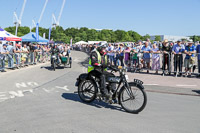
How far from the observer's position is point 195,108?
19.4ft

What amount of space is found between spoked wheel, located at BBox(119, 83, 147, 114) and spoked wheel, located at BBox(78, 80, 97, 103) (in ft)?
2.88

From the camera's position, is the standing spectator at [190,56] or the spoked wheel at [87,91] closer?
the spoked wheel at [87,91]

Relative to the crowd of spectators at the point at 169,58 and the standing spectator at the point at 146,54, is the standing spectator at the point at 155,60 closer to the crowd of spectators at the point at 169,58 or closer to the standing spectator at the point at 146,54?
the crowd of spectators at the point at 169,58

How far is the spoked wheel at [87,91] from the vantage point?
240 inches

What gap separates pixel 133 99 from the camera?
→ 5.40 metres

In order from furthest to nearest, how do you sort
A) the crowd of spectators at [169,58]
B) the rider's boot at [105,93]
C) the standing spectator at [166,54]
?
the standing spectator at [166,54]
the crowd of spectators at [169,58]
the rider's boot at [105,93]

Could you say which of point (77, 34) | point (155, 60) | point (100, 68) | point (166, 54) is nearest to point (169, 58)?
point (166, 54)

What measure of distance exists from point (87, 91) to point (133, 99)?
1.49 m

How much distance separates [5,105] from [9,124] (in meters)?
1.59

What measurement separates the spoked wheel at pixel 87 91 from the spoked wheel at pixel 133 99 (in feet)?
2.88

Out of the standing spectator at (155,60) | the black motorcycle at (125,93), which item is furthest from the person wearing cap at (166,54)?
the black motorcycle at (125,93)

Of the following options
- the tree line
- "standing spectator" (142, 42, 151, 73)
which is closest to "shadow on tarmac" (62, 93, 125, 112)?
"standing spectator" (142, 42, 151, 73)

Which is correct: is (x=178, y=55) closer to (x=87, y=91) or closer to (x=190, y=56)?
(x=190, y=56)

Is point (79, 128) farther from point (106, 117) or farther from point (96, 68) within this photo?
point (96, 68)
